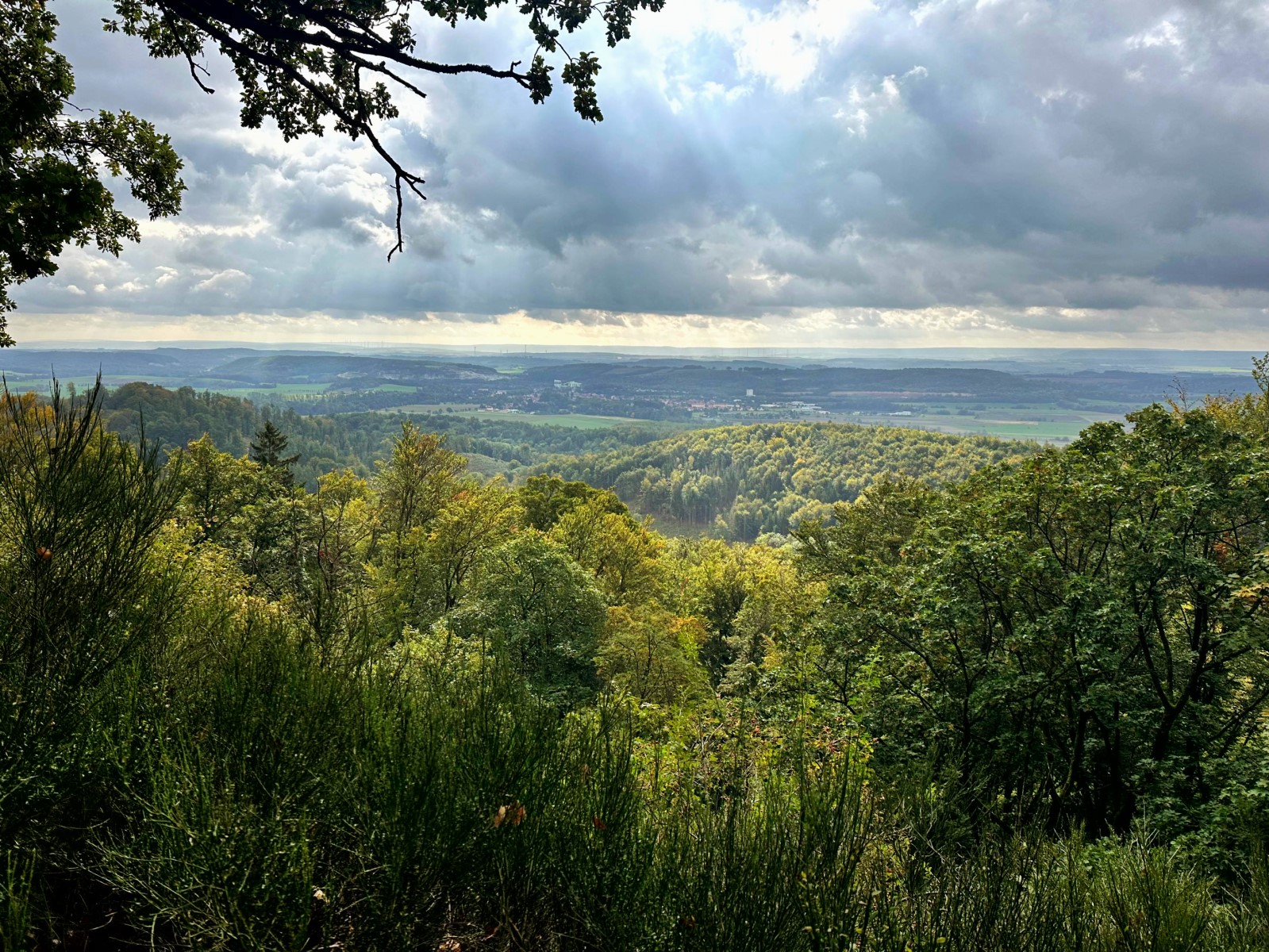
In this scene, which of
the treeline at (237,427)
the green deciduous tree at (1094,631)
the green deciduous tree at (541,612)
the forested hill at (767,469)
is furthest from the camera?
the forested hill at (767,469)

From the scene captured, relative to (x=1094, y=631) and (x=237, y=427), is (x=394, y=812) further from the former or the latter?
(x=237, y=427)

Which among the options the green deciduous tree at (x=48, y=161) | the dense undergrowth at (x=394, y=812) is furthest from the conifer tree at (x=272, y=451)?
the dense undergrowth at (x=394, y=812)

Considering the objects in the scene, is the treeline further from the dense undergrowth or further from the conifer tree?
the dense undergrowth

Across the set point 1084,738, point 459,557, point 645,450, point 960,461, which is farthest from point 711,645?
point 645,450

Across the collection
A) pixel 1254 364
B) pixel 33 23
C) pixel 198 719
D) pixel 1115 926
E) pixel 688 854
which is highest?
pixel 33 23

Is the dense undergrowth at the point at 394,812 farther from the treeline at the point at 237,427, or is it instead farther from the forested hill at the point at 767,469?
the forested hill at the point at 767,469

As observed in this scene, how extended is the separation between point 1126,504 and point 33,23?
16.7 meters

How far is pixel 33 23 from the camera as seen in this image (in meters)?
6.36

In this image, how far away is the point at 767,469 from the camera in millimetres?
179500

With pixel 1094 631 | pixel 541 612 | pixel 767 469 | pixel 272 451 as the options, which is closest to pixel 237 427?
pixel 272 451

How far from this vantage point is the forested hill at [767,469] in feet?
477

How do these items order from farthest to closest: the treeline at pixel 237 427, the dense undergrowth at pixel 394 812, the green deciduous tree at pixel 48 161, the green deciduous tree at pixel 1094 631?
the treeline at pixel 237 427 < the green deciduous tree at pixel 1094 631 < the green deciduous tree at pixel 48 161 < the dense undergrowth at pixel 394 812

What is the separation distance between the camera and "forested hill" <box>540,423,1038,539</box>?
146m

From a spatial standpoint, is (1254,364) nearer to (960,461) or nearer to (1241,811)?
(1241,811)
